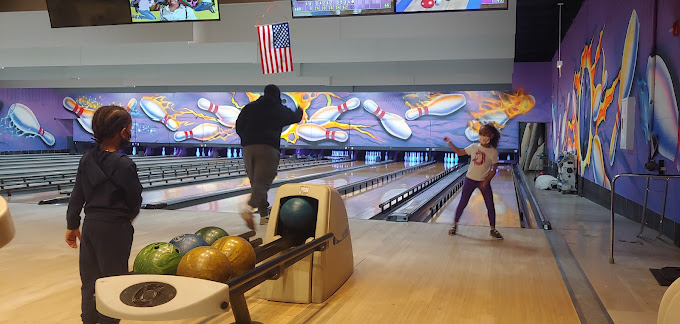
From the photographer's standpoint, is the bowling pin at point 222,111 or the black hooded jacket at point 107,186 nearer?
the black hooded jacket at point 107,186

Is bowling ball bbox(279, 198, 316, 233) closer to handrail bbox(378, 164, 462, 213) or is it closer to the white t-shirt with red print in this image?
the white t-shirt with red print

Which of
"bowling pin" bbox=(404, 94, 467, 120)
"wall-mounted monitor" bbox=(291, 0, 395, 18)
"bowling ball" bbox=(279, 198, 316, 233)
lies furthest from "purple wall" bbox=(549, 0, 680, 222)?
"bowling pin" bbox=(404, 94, 467, 120)

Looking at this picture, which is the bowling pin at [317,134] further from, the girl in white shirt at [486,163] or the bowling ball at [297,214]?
the bowling ball at [297,214]

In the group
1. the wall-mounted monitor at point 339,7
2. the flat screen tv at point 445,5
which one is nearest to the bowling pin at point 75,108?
the wall-mounted monitor at point 339,7

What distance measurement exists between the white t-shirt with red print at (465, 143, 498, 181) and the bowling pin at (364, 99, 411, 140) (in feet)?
37.6

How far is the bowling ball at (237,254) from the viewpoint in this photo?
243 centimetres

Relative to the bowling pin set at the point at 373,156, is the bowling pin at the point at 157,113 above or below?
above

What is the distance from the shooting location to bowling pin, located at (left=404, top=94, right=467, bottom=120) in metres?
15.3

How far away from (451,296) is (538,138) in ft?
39.1

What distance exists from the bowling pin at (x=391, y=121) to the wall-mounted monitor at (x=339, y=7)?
1112 cm

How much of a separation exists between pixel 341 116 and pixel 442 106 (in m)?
2.91

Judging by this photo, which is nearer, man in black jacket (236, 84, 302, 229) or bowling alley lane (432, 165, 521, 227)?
man in black jacket (236, 84, 302, 229)

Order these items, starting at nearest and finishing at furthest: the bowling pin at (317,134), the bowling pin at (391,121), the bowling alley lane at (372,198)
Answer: the bowling alley lane at (372,198) < the bowling pin at (391,121) < the bowling pin at (317,134)

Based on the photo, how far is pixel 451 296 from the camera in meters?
2.93
